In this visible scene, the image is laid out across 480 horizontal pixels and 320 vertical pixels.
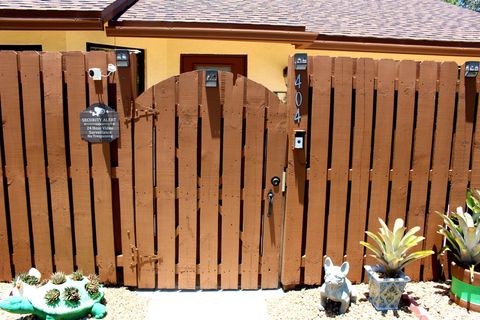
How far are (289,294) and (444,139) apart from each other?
7.29ft

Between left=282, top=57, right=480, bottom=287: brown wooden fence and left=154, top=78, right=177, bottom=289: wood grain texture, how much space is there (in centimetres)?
112

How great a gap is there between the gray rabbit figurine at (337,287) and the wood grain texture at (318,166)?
17.1 inches

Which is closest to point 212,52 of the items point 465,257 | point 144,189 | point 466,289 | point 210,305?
point 144,189

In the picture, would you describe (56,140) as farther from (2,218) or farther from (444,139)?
(444,139)

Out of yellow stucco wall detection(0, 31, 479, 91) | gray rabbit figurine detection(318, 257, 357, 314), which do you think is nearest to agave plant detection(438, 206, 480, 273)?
gray rabbit figurine detection(318, 257, 357, 314)

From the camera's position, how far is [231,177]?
3727mm

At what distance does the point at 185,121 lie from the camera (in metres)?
3.63

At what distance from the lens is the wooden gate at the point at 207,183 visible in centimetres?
361

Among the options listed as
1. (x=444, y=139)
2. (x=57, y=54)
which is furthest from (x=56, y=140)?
(x=444, y=139)

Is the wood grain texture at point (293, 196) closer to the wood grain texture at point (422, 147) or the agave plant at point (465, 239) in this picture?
the wood grain texture at point (422, 147)

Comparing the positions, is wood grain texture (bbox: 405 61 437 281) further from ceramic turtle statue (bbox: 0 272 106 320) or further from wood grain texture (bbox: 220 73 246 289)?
ceramic turtle statue (bbox: 0 272 106 320)

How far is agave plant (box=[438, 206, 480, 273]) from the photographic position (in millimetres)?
3635

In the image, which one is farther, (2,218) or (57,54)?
(2,218)

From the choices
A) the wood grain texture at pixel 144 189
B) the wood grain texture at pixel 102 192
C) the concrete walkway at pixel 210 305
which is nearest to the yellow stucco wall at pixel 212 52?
the wood grain texture at pixel 102 192
